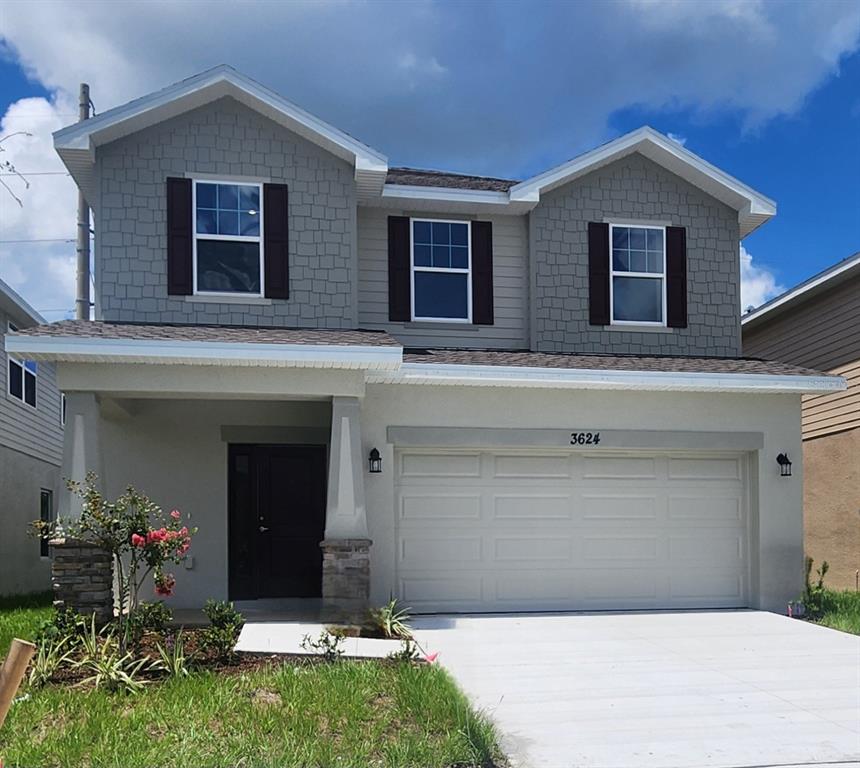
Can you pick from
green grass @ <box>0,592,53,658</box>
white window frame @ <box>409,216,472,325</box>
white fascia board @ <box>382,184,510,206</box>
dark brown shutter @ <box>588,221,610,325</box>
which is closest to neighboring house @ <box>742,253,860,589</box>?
dark brown shutter @ <box>588,221,610,325</box>

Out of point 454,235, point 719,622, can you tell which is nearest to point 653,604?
point 719,622

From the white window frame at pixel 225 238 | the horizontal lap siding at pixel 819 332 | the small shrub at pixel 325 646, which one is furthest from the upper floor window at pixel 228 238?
the horizontal lap siding at pixel 819 332

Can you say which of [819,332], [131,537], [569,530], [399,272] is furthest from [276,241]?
[819,332]

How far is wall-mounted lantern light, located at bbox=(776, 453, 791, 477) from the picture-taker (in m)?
12.5

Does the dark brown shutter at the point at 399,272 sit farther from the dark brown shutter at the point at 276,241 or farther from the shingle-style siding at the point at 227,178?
the dark brown shutter at the point at 276,241

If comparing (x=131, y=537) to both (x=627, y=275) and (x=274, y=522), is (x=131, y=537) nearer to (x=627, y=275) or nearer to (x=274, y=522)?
(x=274, y=522)

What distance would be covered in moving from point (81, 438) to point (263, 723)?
16.2 ft

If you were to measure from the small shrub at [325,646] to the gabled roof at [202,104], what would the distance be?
6.41 metres

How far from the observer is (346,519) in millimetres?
10461

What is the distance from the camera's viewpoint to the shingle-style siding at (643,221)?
1345 centimetres

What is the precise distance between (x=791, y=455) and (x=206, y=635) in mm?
8392

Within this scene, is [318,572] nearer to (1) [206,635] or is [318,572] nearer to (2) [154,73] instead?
(1) [206,635]

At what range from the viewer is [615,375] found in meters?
11.8

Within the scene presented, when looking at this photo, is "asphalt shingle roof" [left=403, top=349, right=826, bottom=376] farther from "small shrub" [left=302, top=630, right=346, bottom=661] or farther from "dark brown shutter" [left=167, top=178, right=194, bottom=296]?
"small shrub" [left=302, top=630, right=346, bottom=661]
